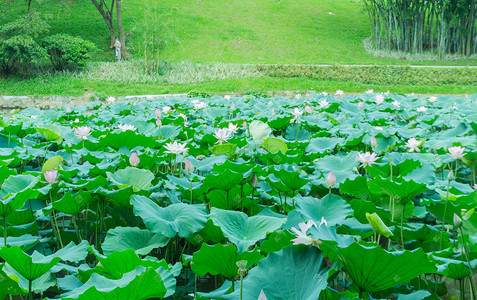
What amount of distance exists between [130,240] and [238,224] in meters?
0.38

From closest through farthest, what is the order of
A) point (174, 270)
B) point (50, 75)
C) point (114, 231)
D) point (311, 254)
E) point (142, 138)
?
point (311, 254), point (174, 270), point (114, 231), point (142, 138), point (50, 75)

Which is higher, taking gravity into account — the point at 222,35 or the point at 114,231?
the point at 222,35

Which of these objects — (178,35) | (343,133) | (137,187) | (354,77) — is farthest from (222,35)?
(137,187)

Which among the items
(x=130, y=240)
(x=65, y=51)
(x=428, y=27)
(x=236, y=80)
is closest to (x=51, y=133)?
(x=130, y=240)

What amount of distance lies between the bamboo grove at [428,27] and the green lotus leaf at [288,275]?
1673 centimetres

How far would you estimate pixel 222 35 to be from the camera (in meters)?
18.7

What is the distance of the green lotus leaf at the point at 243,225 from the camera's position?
119 centimetres

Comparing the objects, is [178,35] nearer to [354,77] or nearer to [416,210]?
[354,77]

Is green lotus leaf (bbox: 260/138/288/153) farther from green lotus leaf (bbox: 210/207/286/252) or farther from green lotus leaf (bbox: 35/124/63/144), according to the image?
green lotus leaf (bbox: 35/124/63/144)

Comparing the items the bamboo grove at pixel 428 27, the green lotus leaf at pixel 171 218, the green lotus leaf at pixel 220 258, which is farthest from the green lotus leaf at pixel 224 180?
the bamboo grove at pixel 428 27

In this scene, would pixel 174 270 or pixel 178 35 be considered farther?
pixel 178 35

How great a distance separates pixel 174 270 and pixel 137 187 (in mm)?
676

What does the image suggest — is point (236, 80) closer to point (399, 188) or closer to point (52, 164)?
point (52, 164)

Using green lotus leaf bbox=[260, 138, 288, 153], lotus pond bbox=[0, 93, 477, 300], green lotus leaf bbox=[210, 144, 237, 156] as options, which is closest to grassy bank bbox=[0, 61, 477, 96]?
green lotus leaf bbox=[260, 138, 288, 153]
